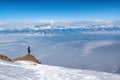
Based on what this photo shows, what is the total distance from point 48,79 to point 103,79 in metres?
6.48

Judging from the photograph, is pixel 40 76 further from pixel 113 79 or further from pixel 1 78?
pixel 113 79

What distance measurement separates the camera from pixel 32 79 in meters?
23.2

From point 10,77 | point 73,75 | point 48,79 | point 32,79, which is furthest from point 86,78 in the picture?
point 10,77

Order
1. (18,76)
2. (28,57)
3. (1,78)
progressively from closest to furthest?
(1,78) < (18,76) < (28,57)

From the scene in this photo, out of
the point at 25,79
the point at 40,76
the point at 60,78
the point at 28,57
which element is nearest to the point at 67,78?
the point at 60,78

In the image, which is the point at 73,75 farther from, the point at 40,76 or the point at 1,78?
the point at 1,78

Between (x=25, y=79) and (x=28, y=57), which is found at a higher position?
(x=25, y=79)

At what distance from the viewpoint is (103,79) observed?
2509 centimetres

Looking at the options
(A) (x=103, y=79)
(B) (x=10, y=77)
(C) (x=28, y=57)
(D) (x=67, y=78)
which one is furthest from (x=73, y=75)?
(C) (x=28, y=57)

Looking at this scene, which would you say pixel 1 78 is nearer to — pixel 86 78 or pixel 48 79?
pixel 48 79

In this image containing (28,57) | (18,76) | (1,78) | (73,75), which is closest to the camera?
(1,78)

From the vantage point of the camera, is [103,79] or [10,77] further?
[103,79]

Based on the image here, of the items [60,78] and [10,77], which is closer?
Answer: [10,77]

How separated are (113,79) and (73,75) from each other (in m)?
4.79
